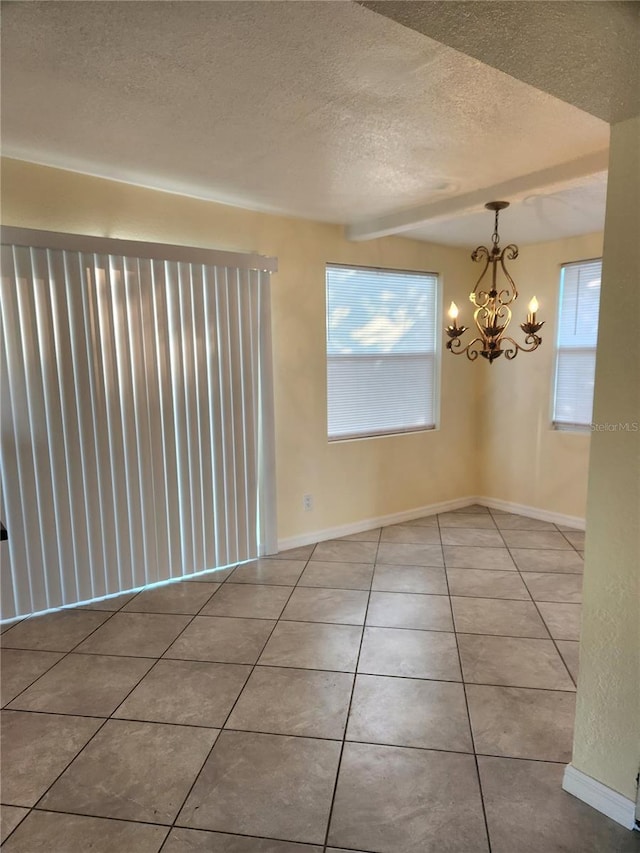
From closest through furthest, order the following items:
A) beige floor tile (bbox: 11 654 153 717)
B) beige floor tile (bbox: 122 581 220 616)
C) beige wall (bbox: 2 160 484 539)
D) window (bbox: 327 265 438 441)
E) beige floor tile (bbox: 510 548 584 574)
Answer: beige floor tile (bbox: 11 654 153 717) → beige wall (bbox: 2 160 484 539) → beige floor tile (bbox: 122 581 220 616) → beige floor tile (bbox: 510 548 584 574) → window (bbox: 327 265 438 441)

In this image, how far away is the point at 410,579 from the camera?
10.7ft

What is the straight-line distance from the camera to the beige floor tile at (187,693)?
2021mm

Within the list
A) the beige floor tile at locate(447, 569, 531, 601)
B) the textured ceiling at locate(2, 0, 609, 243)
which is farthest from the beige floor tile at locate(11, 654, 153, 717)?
the textured ceiling at locate(2, 0, 609, 243)

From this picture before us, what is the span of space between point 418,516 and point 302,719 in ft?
9.00

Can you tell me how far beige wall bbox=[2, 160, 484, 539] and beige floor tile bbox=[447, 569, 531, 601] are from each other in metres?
1.09

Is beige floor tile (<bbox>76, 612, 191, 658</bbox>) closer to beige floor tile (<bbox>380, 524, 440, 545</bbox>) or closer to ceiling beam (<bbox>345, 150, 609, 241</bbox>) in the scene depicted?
beige floor tile (<bbox>380, 524, 440, 545</bbox>)

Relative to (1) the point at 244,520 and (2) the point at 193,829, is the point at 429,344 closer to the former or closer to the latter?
(1) the point at 244,520

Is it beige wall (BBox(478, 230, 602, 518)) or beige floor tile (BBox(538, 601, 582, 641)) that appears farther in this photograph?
beige wall (BBox(478, 230, 602, 518))

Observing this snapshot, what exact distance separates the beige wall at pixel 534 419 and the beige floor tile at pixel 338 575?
1898 mm

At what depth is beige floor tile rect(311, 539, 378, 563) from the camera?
360 cm

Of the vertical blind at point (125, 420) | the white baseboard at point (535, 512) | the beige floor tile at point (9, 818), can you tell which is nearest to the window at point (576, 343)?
the white baseboard at point (535, 512)

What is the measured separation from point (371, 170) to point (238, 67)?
110 cm

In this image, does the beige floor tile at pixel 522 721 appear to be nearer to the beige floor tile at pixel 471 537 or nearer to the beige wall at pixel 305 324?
the beige floor tile at pixel 471 537

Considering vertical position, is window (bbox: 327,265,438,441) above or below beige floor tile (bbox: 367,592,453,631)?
above
